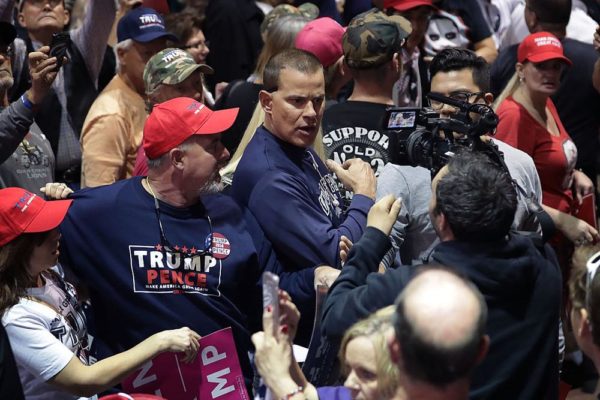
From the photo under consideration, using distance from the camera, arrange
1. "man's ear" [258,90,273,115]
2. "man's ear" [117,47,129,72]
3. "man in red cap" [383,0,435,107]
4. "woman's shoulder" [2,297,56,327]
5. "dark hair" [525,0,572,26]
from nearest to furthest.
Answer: "woman's shoulder" [2,297,56,327] → "man's ear" [258,90,273,115] → "man's ear" [117,47,129,72] → "man in red cap" [383,0,435,107] → "dark hair" [525,0,572,26]

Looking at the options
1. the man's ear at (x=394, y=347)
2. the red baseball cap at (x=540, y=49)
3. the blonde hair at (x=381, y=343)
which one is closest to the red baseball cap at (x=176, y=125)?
the blonde hair at (x=381, y=343)

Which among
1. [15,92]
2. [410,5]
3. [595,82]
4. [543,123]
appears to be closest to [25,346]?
[15,92]

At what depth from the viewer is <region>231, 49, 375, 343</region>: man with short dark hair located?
4.39 meters

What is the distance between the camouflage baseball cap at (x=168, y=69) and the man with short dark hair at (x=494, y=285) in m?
2.37

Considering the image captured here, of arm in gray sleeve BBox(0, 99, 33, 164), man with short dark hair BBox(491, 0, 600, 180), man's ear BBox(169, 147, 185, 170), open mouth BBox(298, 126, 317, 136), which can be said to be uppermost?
man's ear BBox(169, 147, 185, 170)

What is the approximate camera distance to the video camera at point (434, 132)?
4.37 metres

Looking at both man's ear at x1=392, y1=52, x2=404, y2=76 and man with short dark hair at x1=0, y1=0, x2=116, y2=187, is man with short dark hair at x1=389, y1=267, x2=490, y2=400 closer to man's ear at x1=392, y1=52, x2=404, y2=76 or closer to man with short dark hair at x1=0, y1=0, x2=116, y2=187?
man's ear at x1=392, y1=52, x2=404, y2=76

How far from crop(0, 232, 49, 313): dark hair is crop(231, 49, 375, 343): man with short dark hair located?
937 mm

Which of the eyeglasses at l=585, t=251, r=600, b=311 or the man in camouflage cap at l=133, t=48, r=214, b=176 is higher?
the eyeglasses at l=585, t=251, r=600, b=311

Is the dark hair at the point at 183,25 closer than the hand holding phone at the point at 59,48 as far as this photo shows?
No

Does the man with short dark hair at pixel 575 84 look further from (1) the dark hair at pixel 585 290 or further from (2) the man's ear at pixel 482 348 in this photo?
(2) the man's ear at pixel 482 348

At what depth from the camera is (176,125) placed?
4.29 metres

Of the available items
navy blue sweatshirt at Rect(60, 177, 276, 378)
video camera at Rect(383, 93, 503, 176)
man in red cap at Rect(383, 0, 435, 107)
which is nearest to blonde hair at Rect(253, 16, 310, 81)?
man in red cap at Rect(383, 0, 435, 107)

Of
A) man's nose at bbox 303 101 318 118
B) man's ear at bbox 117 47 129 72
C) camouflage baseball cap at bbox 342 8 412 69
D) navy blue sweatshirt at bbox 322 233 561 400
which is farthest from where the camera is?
man's ear at bbox 117 47 129 72
